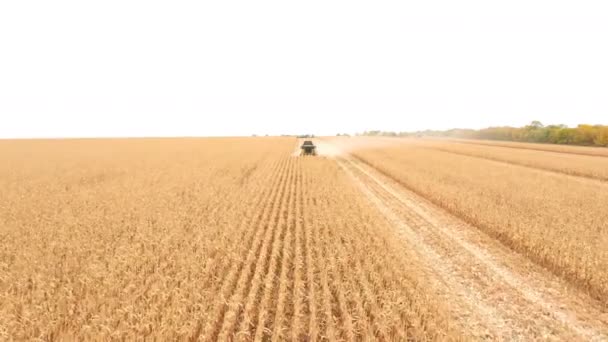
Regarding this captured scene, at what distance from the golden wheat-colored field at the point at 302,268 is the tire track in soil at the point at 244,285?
0.03 m

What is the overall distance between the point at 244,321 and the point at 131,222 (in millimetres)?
6584

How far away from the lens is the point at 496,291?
20.0ft

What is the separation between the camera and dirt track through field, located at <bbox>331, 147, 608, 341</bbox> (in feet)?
16.3

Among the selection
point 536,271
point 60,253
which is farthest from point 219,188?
point 536,271

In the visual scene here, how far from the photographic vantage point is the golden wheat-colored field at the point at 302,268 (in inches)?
181

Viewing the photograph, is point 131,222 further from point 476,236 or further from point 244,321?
point 476,236

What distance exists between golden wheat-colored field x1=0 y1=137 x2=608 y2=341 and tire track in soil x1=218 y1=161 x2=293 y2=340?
1.2 inches

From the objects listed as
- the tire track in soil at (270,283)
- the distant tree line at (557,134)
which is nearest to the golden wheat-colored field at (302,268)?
the tire track in soil at (270,283)

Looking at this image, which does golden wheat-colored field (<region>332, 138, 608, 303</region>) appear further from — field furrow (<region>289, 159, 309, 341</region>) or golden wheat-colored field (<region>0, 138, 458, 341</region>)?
field furrow (<region>289, 159, 309, 341</region>)

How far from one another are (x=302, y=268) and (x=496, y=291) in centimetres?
389

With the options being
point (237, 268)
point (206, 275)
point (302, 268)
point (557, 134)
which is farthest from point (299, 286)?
→ point (557, 134)

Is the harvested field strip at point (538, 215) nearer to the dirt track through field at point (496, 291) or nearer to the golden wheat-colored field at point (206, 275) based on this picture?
the dirt track through field at point (496, 291)

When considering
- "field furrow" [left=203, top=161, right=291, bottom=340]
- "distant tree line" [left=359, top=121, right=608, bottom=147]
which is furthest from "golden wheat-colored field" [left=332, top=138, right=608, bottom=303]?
"distant tree line" [left=359, top=121, right=608, bottom=147]

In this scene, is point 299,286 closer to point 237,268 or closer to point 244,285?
point 244,285
